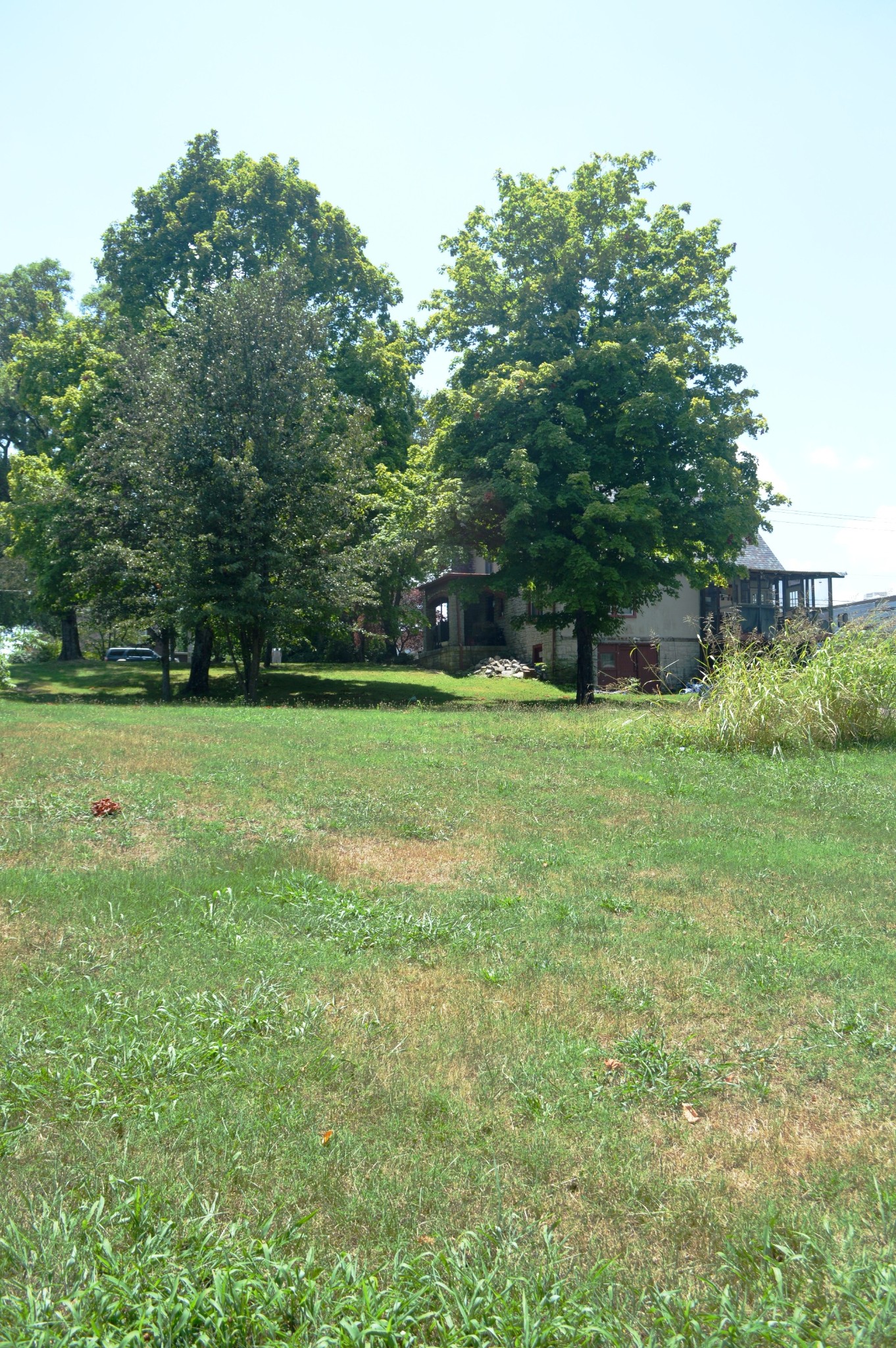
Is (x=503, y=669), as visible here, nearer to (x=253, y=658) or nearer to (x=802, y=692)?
(x=253, y=658)

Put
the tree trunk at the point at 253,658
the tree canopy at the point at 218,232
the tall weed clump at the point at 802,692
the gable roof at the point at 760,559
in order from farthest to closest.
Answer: the gable roof at the point at 760,559, the tree canopy at the point at 218,232, the tree trunk at the point at 253,658, the tall weed clump at the point at 802,692

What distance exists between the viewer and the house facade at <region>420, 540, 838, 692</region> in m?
39.8

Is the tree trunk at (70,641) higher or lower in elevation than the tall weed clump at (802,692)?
higher

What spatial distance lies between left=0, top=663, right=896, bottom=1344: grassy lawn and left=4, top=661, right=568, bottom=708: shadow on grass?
15.7 meters

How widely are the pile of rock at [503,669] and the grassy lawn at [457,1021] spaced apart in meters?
28.3

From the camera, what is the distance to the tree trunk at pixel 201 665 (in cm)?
2966

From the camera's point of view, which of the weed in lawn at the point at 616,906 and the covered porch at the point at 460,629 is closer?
the weed in lawn at the point at 616,906

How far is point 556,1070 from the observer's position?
4422mm

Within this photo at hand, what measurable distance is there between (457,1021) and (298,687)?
87.9ft

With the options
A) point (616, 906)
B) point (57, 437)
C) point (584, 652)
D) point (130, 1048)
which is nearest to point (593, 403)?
point (584, 652)

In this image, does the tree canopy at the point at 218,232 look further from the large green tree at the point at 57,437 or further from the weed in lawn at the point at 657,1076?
the weed in lawn at the point at 657,1076

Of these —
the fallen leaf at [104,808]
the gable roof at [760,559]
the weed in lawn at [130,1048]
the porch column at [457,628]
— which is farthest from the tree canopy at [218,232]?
the weed in lawn at [130,1048]

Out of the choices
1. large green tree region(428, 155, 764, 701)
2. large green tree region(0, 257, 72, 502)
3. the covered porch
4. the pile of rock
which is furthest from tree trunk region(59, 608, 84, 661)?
A: large green tree region(428, 155, 764, 701)

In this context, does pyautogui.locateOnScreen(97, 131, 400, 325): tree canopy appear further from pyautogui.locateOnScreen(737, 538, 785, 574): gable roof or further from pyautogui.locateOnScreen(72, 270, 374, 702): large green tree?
pyautogui.locateOnScreen(737, 538, 785, 574): gable roof
